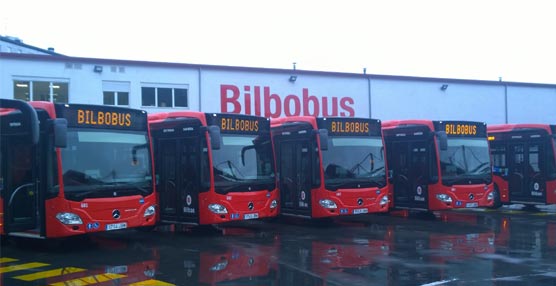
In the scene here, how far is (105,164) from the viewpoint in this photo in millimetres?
12547

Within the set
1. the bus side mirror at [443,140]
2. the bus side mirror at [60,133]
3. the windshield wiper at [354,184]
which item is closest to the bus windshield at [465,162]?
the bus side mirror at [443,140]

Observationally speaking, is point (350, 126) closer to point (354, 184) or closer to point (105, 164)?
point (354, 184)

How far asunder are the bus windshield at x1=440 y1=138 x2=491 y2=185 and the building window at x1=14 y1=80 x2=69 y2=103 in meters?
15.4

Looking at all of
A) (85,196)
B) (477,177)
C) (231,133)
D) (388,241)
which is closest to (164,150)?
(231,133)

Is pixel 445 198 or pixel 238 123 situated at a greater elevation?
pixel 238 123

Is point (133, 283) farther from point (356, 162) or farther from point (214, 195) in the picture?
point (356, 162)

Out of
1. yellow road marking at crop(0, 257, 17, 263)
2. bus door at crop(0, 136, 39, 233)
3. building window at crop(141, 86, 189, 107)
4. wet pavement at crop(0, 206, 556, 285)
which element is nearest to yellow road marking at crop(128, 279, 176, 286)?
wet pavement at crop(0, 206, 556, 285)

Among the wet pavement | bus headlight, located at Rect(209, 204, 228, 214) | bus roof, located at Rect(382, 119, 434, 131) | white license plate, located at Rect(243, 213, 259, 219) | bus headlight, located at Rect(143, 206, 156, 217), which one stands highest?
bus roof, located at Rect(382, 119, 434, 131)

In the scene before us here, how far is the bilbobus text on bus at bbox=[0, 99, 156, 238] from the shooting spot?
11.9 metres

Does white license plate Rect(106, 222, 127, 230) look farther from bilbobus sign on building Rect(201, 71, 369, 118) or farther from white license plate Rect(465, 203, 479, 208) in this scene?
bilbobus sign on building Rect(201, 71, 369, 118)

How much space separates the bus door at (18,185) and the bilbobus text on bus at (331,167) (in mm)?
6829

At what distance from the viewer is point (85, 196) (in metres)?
12.1

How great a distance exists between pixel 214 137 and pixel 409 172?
7.16m

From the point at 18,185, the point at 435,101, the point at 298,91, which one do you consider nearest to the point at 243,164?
the point at 18,185
